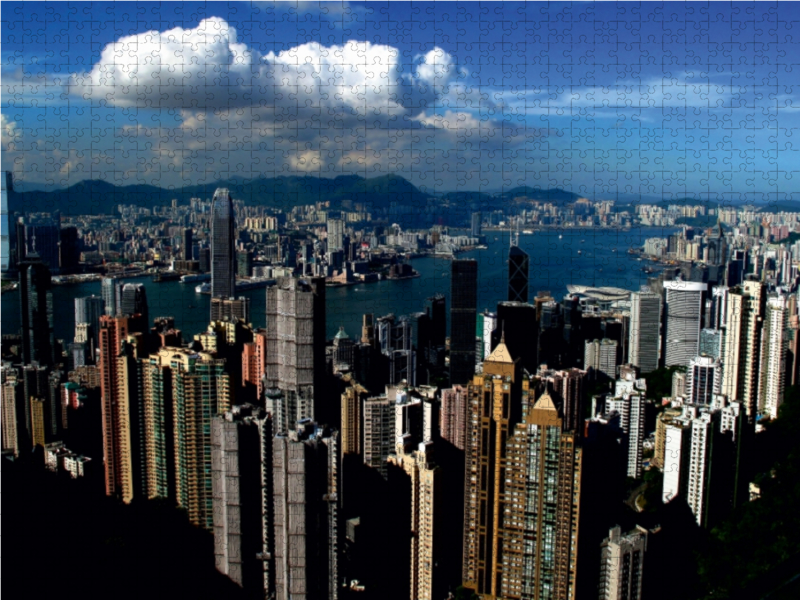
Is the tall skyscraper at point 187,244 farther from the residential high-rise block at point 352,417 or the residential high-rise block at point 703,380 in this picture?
the residential high-rise block at point 703,380

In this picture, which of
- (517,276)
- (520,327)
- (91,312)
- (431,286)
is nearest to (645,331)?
(520,327)

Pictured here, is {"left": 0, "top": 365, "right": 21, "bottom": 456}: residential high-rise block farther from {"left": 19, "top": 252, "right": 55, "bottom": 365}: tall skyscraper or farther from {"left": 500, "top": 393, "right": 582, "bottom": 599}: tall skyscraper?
{"left": 500, "top": 393, "right": 582, "bottom": 599}: tall skyscraper

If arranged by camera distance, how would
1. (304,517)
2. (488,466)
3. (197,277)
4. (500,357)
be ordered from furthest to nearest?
(197,277), (500,357), (488,466), (304,517)

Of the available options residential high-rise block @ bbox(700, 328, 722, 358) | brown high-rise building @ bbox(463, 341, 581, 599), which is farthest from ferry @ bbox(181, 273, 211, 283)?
residential high-rise block @ bbox(700, 328, 722, 358)

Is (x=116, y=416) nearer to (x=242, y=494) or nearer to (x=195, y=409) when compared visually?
(x=195, y=409)

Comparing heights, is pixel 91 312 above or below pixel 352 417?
above
